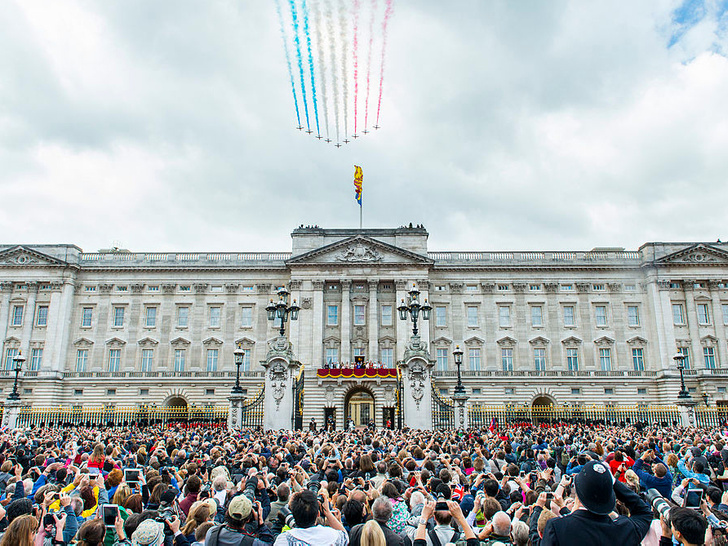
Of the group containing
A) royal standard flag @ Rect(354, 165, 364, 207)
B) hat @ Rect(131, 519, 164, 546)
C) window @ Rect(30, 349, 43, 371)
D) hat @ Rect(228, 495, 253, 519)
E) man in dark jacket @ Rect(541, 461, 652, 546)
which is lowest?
hat @ Rect(131, 519, 164, 546)

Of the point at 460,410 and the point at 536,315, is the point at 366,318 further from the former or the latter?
the point at 460,410

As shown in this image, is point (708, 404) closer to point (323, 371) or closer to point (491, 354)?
point (491, 354)

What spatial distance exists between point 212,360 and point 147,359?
6.71 metres

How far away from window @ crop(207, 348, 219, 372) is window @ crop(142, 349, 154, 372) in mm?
5868

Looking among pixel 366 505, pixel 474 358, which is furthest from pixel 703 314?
pixel 366 505

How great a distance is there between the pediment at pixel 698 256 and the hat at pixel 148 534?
204ft

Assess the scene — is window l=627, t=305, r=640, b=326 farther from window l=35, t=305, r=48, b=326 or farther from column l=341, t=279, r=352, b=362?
window l=35, t=305, r=48, b=326

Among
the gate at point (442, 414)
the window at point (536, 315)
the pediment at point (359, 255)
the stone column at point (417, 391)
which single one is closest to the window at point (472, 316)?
the window at point (536, 315)

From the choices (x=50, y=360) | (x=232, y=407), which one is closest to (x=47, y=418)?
(x=50, y=360)

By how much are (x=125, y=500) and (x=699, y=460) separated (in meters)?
10.2

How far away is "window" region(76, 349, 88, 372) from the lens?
194 feet

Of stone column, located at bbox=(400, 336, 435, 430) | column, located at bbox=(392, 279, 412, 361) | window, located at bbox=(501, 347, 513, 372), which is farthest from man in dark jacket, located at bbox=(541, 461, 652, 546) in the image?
window, located at bbox=(501, 347, 513, 372)

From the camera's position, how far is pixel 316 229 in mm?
61125

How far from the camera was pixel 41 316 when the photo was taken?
59656 millimetres
